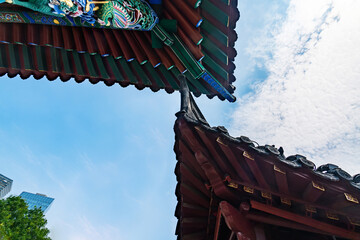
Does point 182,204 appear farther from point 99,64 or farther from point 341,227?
point 99,64

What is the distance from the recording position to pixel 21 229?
40.2 feet

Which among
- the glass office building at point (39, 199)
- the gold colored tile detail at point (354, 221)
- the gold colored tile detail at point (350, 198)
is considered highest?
the glass office building at point (39, 199)

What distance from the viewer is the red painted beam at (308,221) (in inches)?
119

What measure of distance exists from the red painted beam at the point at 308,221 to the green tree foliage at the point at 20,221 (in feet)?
38.9

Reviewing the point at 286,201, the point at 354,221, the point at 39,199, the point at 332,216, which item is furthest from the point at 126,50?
the point at 39,199

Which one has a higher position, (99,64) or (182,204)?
(99,64)

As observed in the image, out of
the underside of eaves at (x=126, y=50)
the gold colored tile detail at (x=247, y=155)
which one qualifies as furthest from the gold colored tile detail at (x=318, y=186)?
the underside of eaves at (x=126, y=50)

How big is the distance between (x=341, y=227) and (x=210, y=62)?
3227mm

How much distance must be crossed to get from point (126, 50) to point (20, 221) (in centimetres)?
1137

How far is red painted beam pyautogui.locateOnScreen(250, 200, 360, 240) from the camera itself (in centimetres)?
303

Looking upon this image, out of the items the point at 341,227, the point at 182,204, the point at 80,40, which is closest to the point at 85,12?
the point at 80,40

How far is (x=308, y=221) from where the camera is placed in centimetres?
315

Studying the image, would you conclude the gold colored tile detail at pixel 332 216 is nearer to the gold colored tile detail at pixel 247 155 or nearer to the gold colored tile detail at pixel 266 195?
the gold colored tile detail at pixel 266 195

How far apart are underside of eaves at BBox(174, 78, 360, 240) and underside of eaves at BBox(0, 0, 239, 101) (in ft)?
4.90
